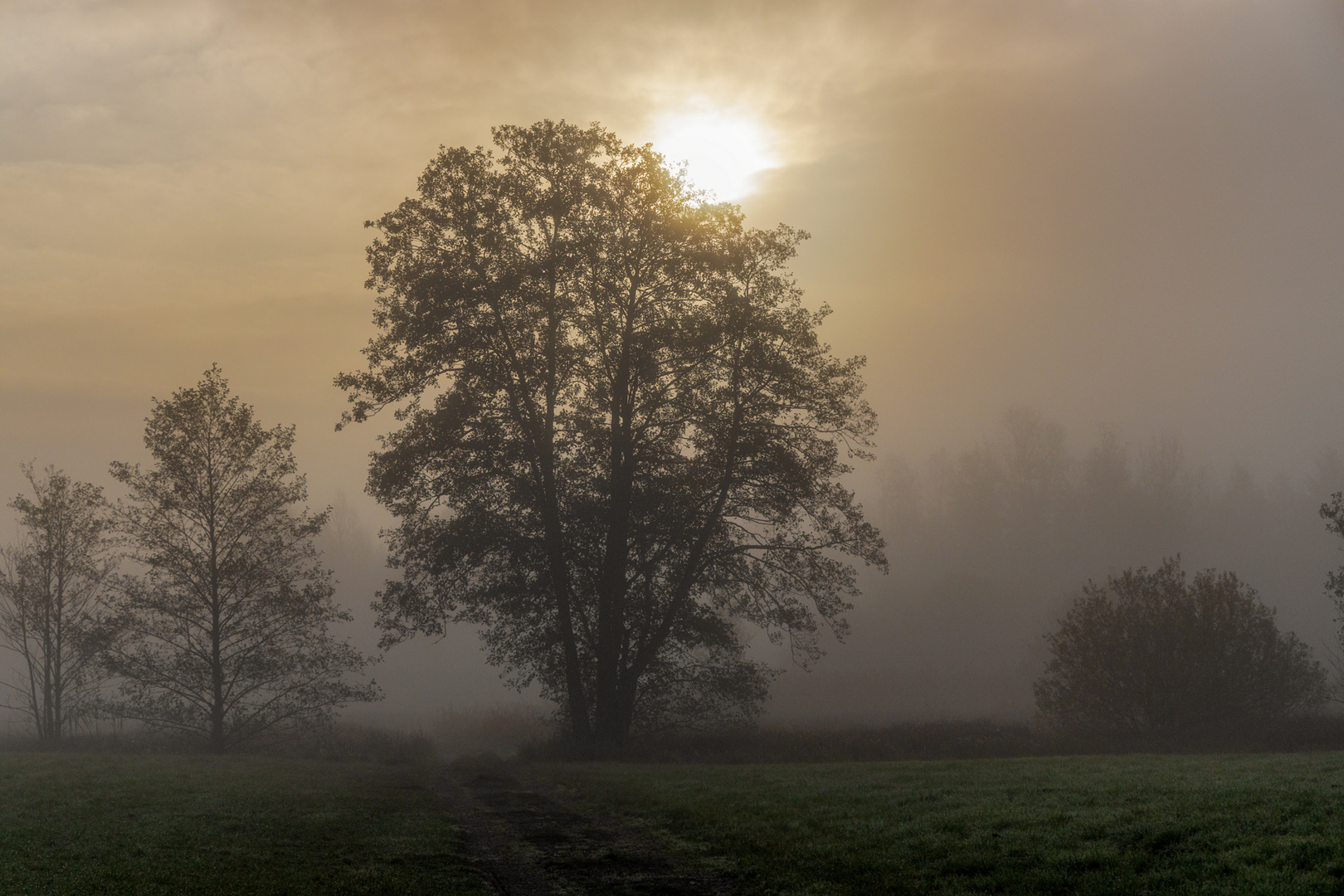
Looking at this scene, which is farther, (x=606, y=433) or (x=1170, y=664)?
(x=1170, y=664)

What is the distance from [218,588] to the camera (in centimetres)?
3531

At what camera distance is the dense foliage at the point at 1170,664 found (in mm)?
37281

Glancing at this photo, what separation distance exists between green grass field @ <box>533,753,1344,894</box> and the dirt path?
29.2 inches

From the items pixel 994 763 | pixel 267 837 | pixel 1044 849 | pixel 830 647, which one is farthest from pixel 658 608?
pixel 830 647

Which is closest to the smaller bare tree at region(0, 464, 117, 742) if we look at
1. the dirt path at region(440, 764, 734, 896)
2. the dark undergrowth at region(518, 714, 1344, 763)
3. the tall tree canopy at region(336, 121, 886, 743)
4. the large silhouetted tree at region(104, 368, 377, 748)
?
the large silhouetted tree at region(104, 368, 377, 748)

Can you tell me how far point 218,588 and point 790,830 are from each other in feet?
98.0

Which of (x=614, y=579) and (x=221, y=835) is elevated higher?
(x=614, y=579)

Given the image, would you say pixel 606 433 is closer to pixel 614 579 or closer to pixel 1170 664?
pixel 614 579

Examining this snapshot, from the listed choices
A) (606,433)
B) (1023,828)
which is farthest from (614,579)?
(1023,828)

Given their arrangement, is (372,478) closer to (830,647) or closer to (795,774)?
(795,774)

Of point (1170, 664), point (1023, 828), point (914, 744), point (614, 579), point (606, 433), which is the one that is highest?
point (606, 433)

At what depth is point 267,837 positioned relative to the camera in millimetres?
14477

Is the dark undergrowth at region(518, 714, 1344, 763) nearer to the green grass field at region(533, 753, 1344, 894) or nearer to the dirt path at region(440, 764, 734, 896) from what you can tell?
the green grass field at region(533, 753, 1344, 894)

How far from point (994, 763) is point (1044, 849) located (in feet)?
43.2
